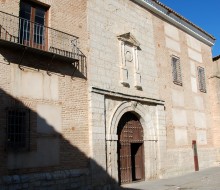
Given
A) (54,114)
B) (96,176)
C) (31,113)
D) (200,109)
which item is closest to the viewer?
(31,113)

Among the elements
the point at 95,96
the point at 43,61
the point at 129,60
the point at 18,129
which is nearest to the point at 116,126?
the point at 95,96

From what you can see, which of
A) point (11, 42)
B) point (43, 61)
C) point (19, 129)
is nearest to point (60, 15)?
point (43, 61)

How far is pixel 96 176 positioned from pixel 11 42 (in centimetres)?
541

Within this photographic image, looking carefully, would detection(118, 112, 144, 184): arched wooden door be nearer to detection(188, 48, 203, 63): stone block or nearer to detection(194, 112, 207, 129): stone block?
detection(194, 112, 207, 129): stone block

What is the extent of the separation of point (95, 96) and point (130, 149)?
124 inches

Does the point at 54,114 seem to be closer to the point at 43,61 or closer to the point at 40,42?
the point at 43,61

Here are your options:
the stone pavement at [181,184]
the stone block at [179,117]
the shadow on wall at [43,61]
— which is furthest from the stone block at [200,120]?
the shadow on wall at [43,61]

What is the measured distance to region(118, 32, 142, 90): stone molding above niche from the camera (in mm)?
12820

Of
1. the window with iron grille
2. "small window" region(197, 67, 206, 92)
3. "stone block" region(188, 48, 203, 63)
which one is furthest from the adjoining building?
"small window" region(197, 67, 206, 92)

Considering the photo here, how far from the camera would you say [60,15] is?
10750 millimetres

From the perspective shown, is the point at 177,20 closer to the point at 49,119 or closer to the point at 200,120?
the point at 200,120

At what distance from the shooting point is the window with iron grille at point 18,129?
28.2 feet

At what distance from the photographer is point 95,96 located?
36.8ft

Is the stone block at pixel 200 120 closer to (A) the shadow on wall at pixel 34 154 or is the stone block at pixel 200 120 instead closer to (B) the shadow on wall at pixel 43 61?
(B) the shadow on wall at pixel 43 61
